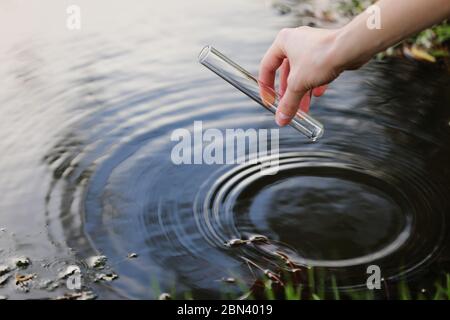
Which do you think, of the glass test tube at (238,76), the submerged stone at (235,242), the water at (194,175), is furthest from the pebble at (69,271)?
the glass test tube at (238,76)

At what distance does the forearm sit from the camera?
86.3 inches

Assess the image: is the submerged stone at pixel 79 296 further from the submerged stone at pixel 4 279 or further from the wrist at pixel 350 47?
the wrist at pixel 350 47

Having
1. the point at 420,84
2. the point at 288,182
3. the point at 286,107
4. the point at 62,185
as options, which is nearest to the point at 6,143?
the point at 62,185

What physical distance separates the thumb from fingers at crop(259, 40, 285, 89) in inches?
7.7

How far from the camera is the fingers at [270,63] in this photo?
8.39 ft

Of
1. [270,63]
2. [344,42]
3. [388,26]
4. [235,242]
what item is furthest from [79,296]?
[388,26]

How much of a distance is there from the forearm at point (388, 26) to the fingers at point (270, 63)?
1.05 feet

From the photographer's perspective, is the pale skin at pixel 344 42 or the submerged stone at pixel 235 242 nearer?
the pale skin at pixel 344 42

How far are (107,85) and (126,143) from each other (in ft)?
2.64

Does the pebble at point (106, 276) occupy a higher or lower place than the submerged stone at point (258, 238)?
lower

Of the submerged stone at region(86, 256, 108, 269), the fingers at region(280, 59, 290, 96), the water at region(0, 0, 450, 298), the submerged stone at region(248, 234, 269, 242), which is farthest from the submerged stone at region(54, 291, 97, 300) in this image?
the fingers at region(280, 59, 290, 96)

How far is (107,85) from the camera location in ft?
13.7

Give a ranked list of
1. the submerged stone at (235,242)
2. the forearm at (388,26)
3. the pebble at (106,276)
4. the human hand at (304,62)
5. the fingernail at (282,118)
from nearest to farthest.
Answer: the forearm at (388,26) < the human hand at (304,62) < the fingernail at (282,118) < the pebble at (106,276) < the submerged stone at (235,242)

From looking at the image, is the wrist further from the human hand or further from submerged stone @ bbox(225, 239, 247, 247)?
submerged stone @ bbox(225, 239, 247, 247)
